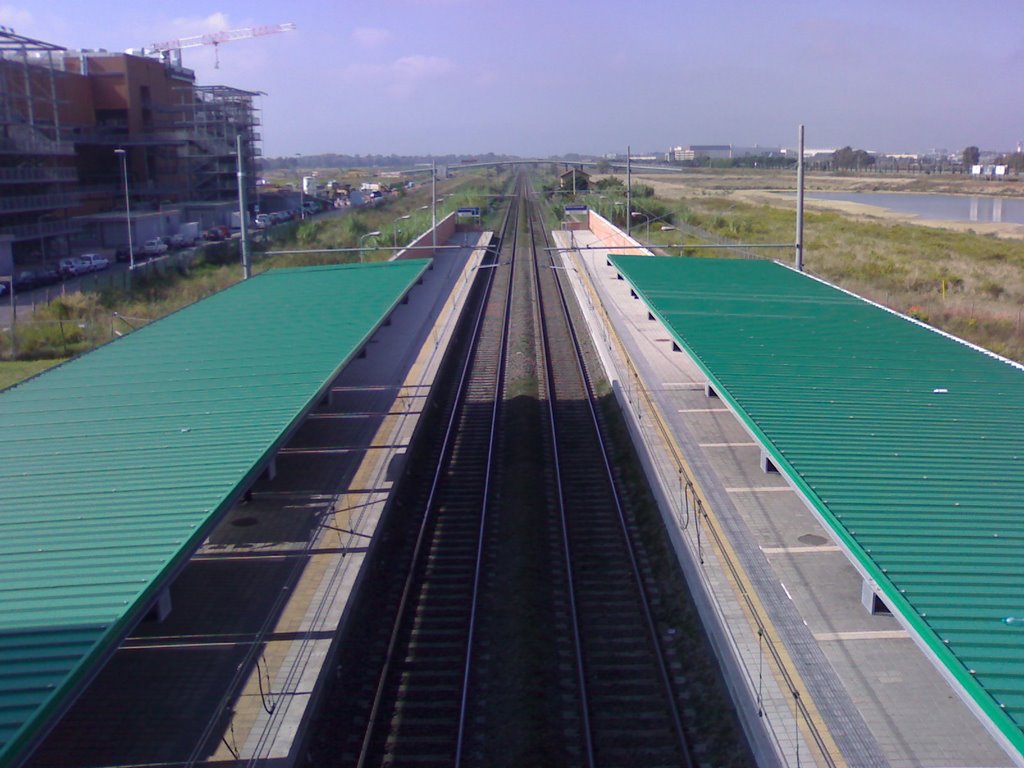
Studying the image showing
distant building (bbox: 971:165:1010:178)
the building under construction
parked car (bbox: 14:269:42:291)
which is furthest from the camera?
distant building (bbox: 971:165:1010:178)

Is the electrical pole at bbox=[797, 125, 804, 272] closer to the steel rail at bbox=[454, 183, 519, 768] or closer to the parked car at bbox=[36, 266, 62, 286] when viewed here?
the steel rail at bbox=[454, 183, 519, 768]

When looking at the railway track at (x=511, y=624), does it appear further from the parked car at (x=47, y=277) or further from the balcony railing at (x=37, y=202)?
the balcony railing at (x=37, y=202)

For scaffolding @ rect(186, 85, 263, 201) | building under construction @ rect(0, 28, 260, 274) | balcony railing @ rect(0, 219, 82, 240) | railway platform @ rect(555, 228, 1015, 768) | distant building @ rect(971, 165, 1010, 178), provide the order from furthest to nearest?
1. distant building @ rect(971, 165, 1010, 178)
2. scaffolding @ rect(186, 85, 263, 201)
3. building under construction @ rect(0, 28, 260, 274)
4. balcony railing @ rect(0, 219, 82, 240)
5. railway platform @ rect(555, 228, 1015, 768)

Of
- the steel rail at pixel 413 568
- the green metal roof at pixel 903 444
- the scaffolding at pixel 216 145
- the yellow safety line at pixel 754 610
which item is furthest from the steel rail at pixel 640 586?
the scaffolding at pixel 216 145

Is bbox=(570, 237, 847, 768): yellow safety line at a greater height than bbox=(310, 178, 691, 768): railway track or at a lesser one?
greater

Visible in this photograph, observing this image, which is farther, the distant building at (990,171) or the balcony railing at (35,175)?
the distant building at (990,171)

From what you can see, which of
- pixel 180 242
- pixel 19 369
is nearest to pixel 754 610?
pixel 19 369

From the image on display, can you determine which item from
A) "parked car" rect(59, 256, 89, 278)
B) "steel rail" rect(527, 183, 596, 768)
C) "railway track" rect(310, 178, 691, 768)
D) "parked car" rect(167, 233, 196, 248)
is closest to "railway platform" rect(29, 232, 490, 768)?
"railway track" rect(310, 178, 691, 768)
